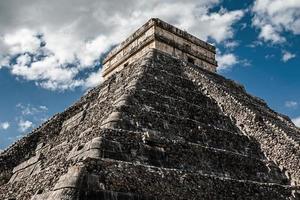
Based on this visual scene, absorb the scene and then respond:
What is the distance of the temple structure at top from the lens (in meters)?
15.1

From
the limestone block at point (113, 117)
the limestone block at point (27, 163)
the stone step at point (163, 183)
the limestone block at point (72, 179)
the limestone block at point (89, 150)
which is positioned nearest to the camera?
the limestone block at point (72, 179)

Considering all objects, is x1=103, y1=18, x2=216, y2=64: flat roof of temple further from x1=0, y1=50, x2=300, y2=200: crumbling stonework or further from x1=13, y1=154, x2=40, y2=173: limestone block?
x1=13, y1=154, x2=40, y2=173: limestone block

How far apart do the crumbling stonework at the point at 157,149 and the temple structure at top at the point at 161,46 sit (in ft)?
8.31

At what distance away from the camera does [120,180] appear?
19.2 ft

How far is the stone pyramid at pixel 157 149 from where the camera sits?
19.8 ft

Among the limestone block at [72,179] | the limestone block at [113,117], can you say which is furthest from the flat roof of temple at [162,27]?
the limestone block at [72,179]

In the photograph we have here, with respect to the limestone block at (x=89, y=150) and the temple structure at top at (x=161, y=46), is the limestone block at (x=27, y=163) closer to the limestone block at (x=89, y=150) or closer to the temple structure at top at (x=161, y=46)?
the limestone block at (x=89, y=150)

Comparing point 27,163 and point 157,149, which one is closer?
point 157,149

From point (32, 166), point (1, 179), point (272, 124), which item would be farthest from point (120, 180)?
point (272, 124)

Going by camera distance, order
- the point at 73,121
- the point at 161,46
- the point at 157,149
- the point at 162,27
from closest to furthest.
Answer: the point at 157,149, the point at 73,121, the point at 161,46, the point at 162,27

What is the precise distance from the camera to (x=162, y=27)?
15.3 m

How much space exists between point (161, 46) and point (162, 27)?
0.95 metres

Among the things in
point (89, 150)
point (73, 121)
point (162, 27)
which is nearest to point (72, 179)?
point (89, 150)

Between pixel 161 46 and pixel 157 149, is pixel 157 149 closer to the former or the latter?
pixel 157 149
